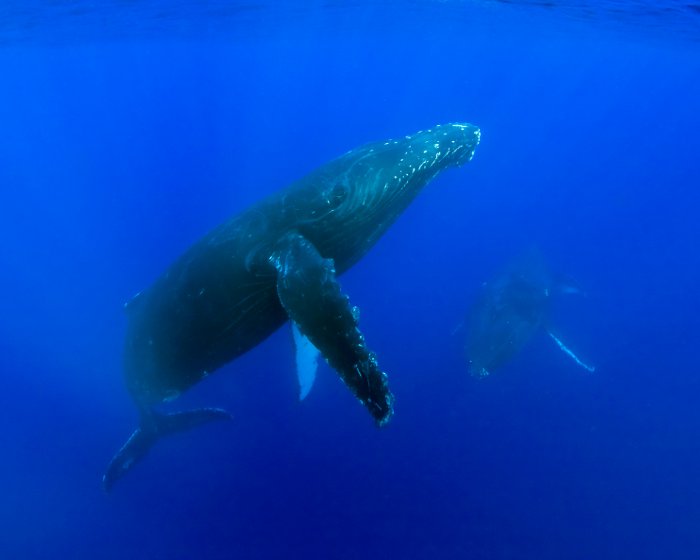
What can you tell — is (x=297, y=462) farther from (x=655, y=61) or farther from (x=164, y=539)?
(x=655, y=61)

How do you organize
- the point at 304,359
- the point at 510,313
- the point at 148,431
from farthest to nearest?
1. the point at 510,313
2. the point at 148,431
3. the point at 304,359

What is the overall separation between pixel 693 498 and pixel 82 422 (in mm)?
20384

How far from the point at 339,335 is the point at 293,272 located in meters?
0.89

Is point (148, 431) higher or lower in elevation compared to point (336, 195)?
lower

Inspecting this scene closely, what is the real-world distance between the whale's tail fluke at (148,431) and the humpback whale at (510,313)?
6625mm

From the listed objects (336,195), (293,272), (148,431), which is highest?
(336,195)

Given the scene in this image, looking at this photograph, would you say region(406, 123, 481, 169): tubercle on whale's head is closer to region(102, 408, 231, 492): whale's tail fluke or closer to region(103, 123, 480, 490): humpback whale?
region(103, 123, 480, 490): humpback whale

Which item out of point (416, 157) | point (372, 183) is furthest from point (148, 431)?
point (416, 157)

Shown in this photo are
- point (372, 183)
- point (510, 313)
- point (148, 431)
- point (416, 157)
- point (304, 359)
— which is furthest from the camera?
point (510, 313)

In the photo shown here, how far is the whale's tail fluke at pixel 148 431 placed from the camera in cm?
1104

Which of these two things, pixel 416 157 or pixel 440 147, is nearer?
pixel 416 157

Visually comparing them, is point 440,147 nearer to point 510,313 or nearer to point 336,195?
point 336,195

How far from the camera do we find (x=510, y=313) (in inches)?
585

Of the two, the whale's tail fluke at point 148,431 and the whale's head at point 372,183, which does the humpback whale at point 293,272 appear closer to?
the whale's head at point 372,183
